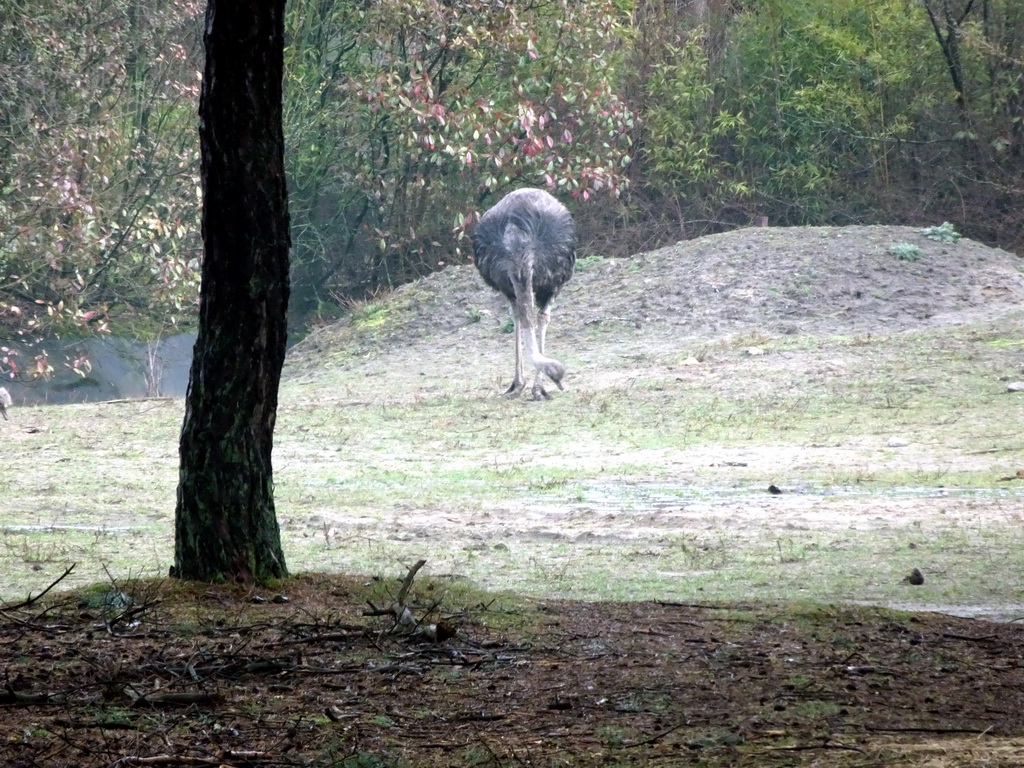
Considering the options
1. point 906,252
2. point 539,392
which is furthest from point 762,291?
point 539,392

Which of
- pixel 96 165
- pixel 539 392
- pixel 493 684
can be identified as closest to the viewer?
pixel 493 684

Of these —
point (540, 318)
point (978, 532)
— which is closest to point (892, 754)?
point (978, 532)

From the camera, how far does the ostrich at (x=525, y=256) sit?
14.0 m

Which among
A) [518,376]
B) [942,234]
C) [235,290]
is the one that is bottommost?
[518,376]

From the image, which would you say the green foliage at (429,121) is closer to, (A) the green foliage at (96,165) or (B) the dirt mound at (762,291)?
(B) the dirt mound at (762,291)

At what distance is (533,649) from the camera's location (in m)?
4.48

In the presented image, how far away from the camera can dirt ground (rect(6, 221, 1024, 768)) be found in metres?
3.46

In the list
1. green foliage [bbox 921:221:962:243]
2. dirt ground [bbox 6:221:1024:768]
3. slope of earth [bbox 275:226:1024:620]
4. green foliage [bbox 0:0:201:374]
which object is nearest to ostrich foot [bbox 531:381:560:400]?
slope of earth [bbox 275:226:1024:620]

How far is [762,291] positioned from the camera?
17.5m

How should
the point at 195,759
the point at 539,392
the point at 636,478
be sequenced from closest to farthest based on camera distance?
the point at 195,759 < the point at 636,478 < the point at 539,392

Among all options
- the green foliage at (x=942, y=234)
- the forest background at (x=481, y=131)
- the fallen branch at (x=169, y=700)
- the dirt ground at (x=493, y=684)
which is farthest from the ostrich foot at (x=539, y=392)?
the fallen branch at (x=169, y=700)

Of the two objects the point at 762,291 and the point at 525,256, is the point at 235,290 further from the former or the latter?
the point at 762,291

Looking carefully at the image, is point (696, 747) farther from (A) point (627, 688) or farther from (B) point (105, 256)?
(B) point (105, 256)

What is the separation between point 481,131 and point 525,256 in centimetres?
404
